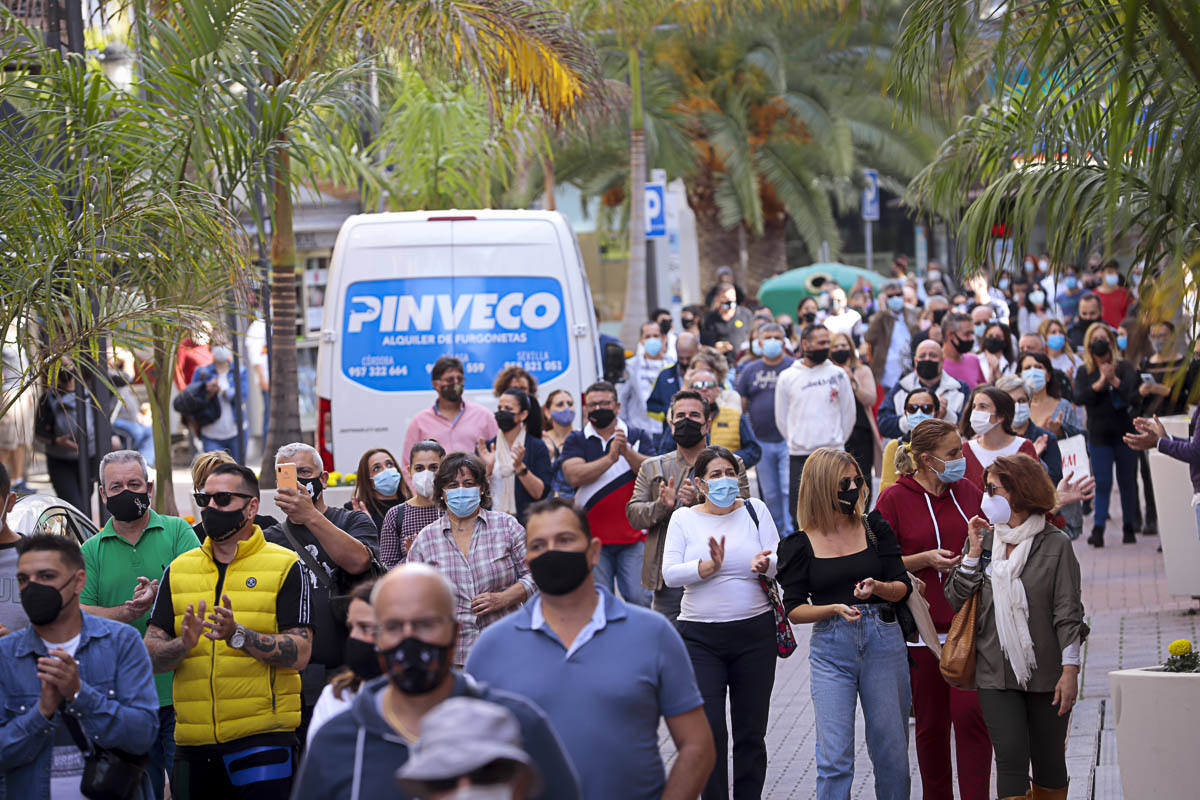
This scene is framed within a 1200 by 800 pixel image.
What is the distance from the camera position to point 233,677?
232 inches

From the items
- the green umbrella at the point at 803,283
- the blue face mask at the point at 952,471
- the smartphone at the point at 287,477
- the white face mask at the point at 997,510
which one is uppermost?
the green umbrella at the point at 803,283

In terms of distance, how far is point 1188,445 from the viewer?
10.0 m

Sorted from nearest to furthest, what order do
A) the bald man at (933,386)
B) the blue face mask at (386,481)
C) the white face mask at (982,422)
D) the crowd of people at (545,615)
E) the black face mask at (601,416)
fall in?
the crowd of people at (545,615)
the blue face mask at (386,481)
the white face mask at (982,422)
the black face mask at (601,416)
the bald man at (933,386)

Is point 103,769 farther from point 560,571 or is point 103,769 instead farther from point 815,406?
point 815,406

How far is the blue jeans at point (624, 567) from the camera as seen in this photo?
32.4ft

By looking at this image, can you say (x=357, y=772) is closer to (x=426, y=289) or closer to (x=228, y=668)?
(x=228, y=668)

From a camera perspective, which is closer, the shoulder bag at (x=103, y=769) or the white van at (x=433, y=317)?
the shoulder bag at (x=103, y=769)

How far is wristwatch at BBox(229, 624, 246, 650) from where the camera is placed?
5741 mm

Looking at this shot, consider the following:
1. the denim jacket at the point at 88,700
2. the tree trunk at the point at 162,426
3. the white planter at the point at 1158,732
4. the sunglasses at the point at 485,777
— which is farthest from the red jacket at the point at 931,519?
the tree trunk at the point at 162,426

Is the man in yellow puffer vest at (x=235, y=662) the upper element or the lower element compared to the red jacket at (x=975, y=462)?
lower

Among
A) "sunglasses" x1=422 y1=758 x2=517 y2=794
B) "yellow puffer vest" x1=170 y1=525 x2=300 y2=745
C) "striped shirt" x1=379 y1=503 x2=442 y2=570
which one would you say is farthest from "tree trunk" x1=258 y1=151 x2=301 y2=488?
"sunglasses" x1=422 y1=758 x2=517 y2=794

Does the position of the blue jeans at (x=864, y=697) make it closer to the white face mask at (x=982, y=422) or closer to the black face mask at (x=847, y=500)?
the black face mask at (x=847, y=500)

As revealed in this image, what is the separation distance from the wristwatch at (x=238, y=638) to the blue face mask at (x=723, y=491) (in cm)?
231

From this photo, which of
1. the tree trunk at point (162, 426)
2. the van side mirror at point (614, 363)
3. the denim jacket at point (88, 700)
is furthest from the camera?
the van side mirror at point (614, 363)
